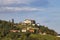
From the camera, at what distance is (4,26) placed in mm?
88250

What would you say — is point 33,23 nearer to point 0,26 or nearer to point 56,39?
point 0,26

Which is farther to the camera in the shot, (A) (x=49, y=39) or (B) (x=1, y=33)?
(B) (x=1, y=33)

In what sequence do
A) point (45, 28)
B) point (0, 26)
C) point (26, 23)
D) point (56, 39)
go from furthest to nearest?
point (26, 23) → point (45, 28) → point (0, 26) → point (56, 39)

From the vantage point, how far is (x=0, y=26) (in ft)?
280

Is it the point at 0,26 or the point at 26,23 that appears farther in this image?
the point at 26,23

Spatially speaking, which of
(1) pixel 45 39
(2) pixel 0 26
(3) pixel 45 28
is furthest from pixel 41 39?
(3) pixel 45 28

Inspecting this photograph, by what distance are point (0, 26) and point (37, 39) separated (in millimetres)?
31399

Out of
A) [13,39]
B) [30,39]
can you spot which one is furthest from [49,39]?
[13,39]

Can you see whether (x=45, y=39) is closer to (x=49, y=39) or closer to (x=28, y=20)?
(x=49, y=39)

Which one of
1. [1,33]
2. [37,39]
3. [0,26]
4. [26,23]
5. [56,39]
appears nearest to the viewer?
[56,39]

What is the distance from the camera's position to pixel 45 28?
108375 millimetres

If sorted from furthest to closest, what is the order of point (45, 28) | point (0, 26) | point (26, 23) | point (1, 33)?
point (26, 23), point (45, 28), point (0, 26), point (1, 33)

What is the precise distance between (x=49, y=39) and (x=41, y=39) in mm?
2191

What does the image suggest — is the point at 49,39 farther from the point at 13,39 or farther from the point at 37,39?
the point at 13,39
